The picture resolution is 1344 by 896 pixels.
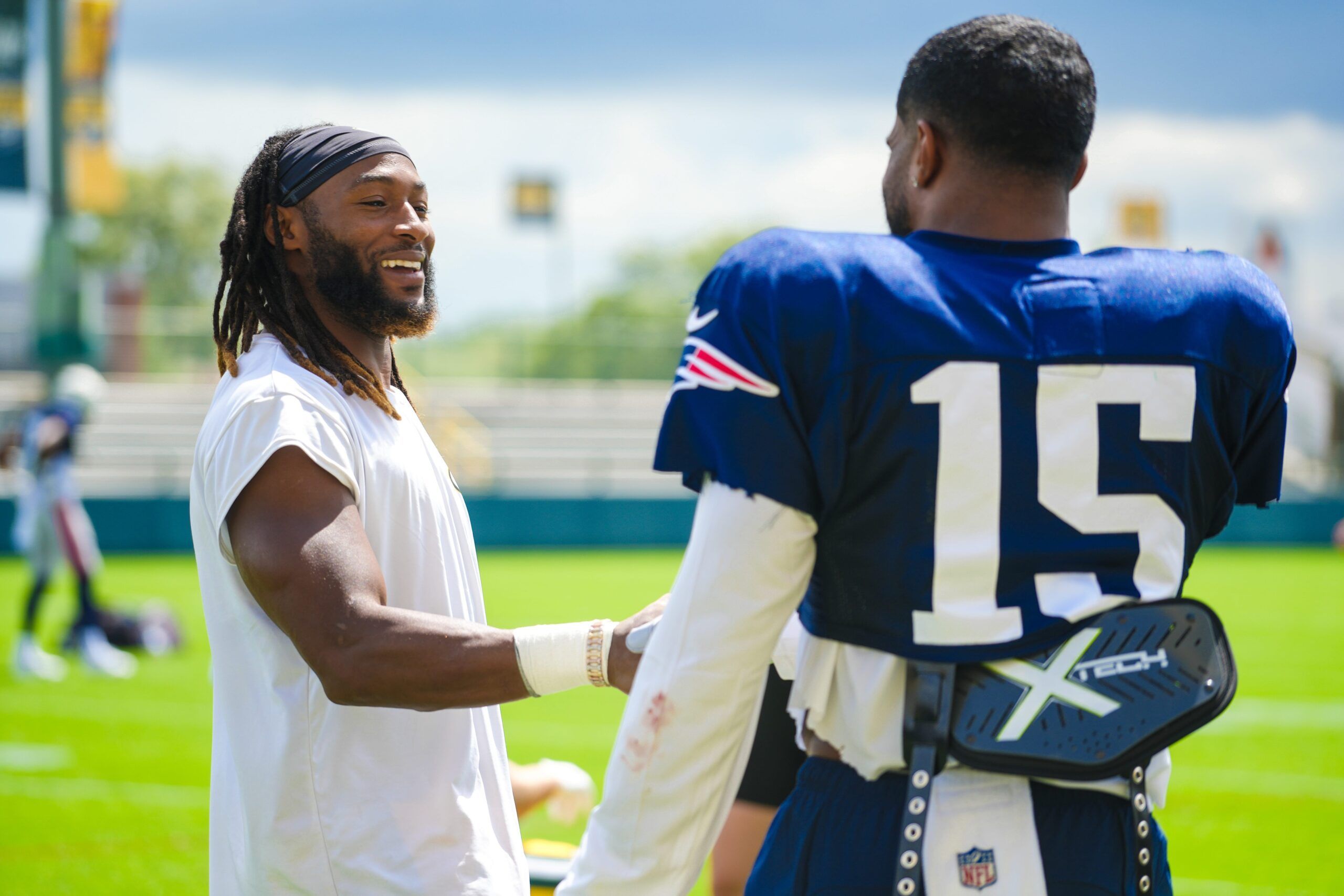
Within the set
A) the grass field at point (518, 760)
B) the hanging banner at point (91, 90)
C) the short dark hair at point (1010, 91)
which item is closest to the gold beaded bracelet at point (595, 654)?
the short dark hair at point (1010, 91)

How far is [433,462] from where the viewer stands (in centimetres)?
252

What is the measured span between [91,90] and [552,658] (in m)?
26.8

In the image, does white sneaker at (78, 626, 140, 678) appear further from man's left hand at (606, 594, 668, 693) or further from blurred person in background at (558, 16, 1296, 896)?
blurred person in background at (558, 16, 1296, 896)

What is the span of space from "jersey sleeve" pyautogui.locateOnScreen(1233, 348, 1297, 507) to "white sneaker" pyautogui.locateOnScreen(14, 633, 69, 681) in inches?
389

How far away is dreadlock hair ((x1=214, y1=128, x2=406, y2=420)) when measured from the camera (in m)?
2.44

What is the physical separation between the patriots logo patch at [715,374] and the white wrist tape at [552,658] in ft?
1.88

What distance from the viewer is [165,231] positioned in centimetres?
6706

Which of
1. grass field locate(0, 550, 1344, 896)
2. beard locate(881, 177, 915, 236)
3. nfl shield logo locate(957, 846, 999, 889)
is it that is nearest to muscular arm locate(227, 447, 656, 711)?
nfl shield logo locate(957, 846, 999, 889)

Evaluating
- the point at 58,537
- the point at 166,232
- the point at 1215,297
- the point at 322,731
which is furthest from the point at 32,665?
the point at 166,232

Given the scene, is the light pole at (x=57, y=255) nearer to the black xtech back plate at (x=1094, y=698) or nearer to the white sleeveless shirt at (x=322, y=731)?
the white sleeveless shirt at (x=322, y=731)

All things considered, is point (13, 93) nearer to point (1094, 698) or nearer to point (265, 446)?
point (265, 446)

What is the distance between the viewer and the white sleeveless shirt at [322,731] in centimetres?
219

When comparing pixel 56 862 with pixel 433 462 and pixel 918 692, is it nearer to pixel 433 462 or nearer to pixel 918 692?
pixel 433 462

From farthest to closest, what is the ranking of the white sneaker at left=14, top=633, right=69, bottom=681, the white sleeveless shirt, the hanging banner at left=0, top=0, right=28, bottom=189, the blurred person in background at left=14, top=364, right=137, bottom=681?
the hanging banner at left=0, top=0, right=28, bottom=189, the blurred person in background at left=14, top=364, right=137, bottom=681, the white sneaker at left=14, top=633, right=69, bottom=681, the white sleeveless shirt
